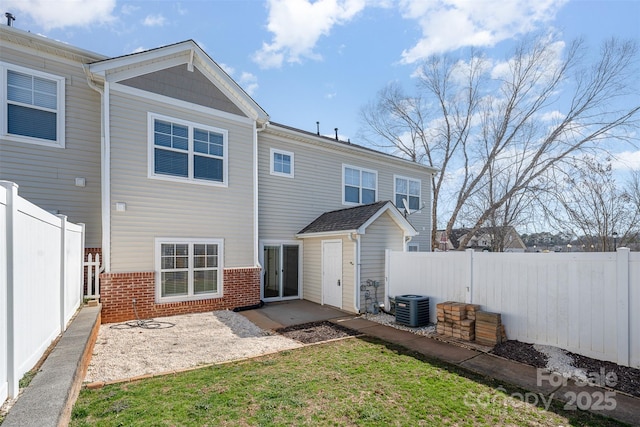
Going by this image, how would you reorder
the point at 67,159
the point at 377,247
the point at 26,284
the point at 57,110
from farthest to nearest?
the point at 377,247 → the point at 67,159 → the point at 57,110 → the point at 26,284

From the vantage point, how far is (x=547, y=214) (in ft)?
51.0

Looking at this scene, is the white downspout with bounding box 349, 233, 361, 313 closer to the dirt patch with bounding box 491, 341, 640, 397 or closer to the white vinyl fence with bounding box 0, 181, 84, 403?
the dirt patch with bounding box 491, 341, 640, 397

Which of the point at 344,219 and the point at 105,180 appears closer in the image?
the point at 105,180

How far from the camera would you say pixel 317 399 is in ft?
13.3

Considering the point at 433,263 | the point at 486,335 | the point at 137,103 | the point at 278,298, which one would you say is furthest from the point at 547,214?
the point at 137,103

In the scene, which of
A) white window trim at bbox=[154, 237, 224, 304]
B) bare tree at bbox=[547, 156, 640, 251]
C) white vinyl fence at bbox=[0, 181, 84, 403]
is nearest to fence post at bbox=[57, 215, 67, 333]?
white vinyl fence at bbox=[0, 181, 84, 403]

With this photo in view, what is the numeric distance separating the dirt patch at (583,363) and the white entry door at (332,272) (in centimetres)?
482

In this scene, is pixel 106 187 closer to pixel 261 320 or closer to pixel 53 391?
pixel 261 320

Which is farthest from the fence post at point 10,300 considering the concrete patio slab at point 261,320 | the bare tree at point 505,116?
the bare tree at point 505,116

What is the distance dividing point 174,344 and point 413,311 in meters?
5.48

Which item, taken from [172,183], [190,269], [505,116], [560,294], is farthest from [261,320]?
[505,116]

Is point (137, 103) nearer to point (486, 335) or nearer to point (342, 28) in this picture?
point (342, 28)

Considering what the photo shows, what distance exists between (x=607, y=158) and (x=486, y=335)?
1347 cm

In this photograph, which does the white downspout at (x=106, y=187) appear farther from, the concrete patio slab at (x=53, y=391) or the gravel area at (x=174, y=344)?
the concrete patio slab at (x=53, y=391)
